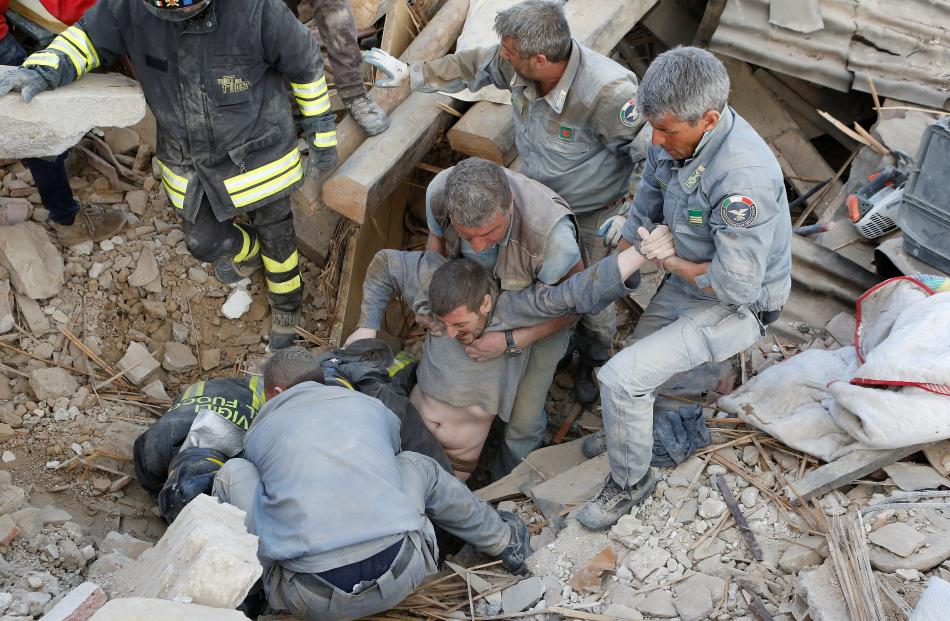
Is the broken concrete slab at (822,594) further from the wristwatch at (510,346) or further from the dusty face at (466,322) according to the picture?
the dusty face at (466,322)

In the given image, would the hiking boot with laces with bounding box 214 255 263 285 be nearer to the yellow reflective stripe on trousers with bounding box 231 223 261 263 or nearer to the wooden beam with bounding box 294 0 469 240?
the yellow reflective stripe on trousers with bounding box 231 223 261 263

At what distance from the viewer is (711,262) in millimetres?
3449

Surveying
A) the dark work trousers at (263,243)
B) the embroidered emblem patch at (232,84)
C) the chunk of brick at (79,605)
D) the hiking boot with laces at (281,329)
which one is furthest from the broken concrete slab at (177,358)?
the chunk of brick at (79,605)

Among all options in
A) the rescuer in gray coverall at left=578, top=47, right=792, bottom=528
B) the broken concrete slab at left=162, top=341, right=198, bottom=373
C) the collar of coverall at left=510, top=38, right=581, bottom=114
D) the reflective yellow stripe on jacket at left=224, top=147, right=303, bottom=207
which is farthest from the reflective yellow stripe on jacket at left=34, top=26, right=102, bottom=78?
the rescuer in gray coverall at left=578, top=47, right=792, bottom=528

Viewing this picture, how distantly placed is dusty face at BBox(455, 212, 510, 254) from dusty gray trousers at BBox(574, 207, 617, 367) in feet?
2.85

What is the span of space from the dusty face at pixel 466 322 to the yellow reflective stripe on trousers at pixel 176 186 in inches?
62.3

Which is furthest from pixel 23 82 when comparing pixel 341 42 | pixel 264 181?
pixel 341 42

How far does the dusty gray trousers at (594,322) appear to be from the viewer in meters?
4.77

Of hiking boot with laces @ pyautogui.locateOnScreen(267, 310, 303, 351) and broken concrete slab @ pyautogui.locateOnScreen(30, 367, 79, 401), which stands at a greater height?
broken concrete slab @ pyautogui.locateOnScreen(30, 367, 79, 401)

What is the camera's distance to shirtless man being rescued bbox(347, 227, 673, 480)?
3977 millimetres

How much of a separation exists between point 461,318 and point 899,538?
2.12 meters

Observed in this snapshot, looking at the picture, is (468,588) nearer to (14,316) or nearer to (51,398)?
(51,398)

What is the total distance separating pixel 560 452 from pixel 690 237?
1.58m

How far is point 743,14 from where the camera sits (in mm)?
5773
